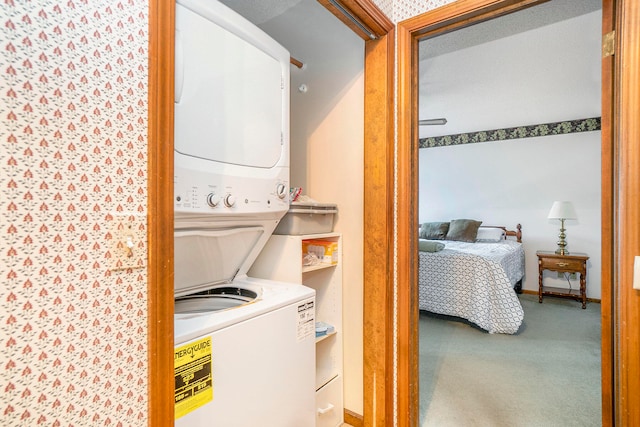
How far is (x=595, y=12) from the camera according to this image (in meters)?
2.26

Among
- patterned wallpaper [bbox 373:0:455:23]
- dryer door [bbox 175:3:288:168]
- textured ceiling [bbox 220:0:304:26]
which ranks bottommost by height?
dryer door [bbox 175:3:288:168]

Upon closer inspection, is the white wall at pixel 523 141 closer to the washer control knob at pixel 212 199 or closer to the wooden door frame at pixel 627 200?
the wooden door frame at pixel 627 200

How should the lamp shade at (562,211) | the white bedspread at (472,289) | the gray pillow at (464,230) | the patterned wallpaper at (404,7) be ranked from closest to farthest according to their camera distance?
1. the patterned wallpaper at (404,7)
2. the white bedspread at (472,289)
3. the lamp shade at (562,211)
4. the gray pillow at (464,230)

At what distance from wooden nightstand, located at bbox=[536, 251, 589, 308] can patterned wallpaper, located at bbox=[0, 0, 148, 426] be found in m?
5.02

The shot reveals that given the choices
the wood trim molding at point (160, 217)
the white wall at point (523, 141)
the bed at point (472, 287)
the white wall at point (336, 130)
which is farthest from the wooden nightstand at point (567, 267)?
the wood trim molding at point (160, 217)

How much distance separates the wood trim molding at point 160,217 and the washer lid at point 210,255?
514 millimetres

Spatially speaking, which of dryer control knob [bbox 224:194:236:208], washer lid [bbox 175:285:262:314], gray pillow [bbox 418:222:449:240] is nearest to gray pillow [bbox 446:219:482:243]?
gray pillow [bbox 418:222:449:240]

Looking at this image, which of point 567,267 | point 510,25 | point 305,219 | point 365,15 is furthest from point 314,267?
point 567,267

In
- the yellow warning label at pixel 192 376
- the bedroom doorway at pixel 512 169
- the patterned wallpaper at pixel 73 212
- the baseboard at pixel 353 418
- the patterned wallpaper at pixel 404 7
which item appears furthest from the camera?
the bedroom doorway at pixel 512 169

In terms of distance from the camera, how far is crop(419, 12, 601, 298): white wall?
9.44 feet

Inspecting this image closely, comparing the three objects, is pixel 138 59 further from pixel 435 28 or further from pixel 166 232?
pixel 435 28

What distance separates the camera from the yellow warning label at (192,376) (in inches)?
35.5

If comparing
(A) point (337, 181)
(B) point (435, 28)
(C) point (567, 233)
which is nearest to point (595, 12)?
(B) point (435, 28)

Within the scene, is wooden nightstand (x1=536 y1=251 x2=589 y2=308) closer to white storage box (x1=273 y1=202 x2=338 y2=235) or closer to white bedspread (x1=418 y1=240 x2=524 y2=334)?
white bedspread (x1=418 y1=240 x2=524 y2=334)
